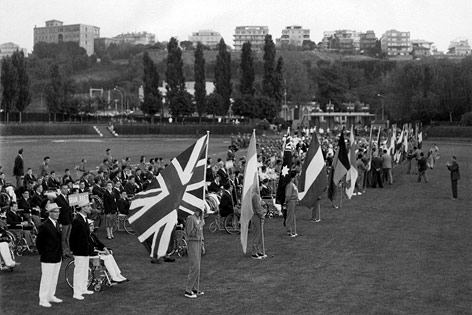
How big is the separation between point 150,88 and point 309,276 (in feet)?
274

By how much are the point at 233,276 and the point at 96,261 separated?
9.74 ft

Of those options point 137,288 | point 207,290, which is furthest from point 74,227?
point 207,290

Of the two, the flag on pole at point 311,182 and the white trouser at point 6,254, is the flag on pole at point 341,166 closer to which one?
the flag on pole at point 311,182

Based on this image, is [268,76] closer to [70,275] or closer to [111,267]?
[70,275]

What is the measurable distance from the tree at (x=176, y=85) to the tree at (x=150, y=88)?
5.52 ft

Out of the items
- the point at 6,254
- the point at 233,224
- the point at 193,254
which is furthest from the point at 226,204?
the point at 6,254

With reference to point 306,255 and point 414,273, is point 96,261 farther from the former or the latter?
point 414,273

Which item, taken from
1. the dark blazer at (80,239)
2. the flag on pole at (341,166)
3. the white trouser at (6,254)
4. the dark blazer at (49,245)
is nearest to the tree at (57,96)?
the flag on pole at (341,166)

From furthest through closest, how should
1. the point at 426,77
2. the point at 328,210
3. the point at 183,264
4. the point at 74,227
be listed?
the point at 426,77
the point at 328,210
the point at 183,264
the point at 74,227

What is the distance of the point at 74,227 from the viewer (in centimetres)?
1273

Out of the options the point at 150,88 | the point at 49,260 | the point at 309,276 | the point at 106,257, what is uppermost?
the point at 150,88

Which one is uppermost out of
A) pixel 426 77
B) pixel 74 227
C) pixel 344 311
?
pixel 426 77

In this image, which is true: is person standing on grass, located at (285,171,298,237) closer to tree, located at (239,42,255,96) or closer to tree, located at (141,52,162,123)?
tree, located at (141,52,162,123)

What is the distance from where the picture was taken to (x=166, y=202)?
42.7ft
